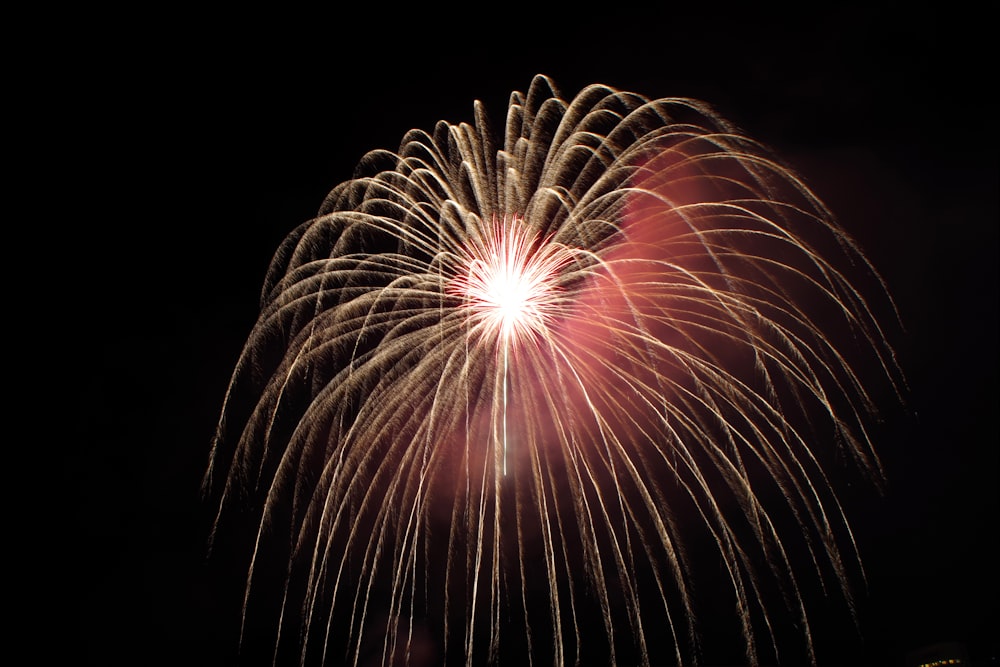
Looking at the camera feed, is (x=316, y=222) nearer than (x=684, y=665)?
Yes

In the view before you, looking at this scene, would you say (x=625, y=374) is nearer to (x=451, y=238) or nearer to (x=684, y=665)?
(x=451, y=238)

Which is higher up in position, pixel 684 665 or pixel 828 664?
pixel 684 665

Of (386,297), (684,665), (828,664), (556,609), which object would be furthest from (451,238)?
(684,665)

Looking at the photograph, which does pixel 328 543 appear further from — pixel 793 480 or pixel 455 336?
pixel 793 480

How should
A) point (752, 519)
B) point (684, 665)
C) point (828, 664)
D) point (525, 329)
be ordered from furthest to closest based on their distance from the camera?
1. point (684, 665)
2. point (828, 664)
3. point (525, 329)
4. point (752, 519)

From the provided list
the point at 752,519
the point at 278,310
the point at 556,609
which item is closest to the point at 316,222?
the point at 278,310

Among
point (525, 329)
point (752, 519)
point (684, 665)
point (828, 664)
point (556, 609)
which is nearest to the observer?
point (752, 519)

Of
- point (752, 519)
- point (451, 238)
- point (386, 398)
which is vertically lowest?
point (752, 519)
